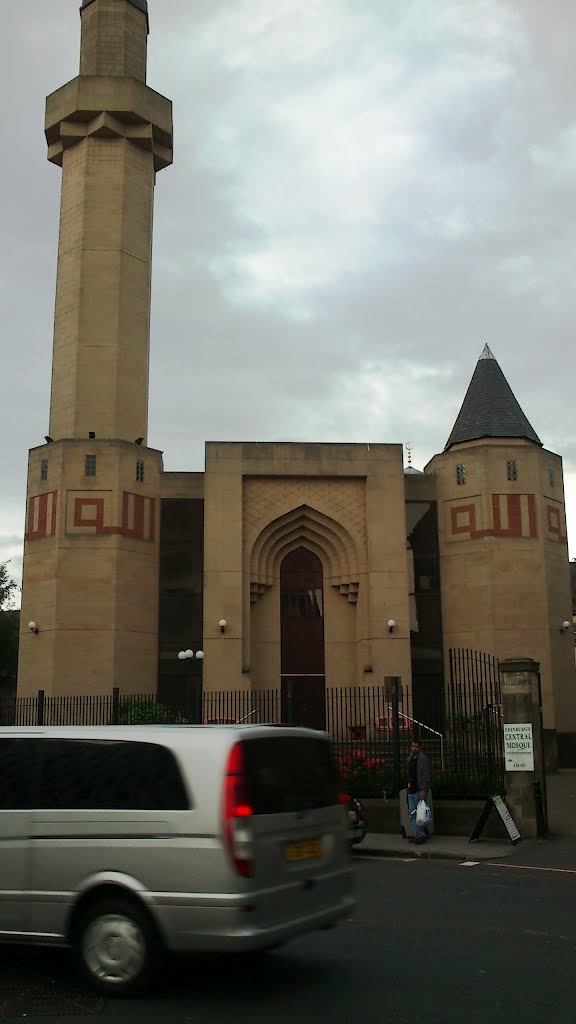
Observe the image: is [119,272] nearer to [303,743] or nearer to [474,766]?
[474,766]

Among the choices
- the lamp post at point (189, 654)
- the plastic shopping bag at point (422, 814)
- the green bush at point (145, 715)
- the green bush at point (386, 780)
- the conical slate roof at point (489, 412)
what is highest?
the conical slate roof at point (489, 412)

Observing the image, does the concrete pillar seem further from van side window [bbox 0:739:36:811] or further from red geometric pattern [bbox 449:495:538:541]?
red geometric pattern [bbox 449:495:538:541]

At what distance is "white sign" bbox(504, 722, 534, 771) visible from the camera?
1622cm

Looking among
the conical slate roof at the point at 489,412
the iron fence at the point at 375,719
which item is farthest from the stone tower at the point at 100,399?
the conical slate roof at the point at 489,412

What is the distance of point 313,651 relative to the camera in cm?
3300

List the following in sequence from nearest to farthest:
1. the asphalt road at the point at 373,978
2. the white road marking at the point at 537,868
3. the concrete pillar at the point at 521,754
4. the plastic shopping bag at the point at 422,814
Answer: the asphalt road at the point at 373,978
the white road marking at the point at 537,868
the plastic shopping bag at the point at 422,814
the concrete pillar at the point at 521,754

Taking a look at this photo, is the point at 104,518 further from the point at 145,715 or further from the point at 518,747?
the point at 518,747

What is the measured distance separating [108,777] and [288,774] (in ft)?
4.16

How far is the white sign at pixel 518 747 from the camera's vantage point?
1622 centimetres

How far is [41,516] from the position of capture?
3177 centimetres

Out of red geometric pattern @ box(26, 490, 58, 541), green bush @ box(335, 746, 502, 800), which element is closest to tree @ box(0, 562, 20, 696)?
red geometric pattern @ box(26, 490, 58, 541)

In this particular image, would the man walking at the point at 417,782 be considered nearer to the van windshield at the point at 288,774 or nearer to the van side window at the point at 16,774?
the van windshield at the point at 288,774

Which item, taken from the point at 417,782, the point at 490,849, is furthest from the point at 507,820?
the point at 417,782

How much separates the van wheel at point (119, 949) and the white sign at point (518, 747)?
36.6ft
